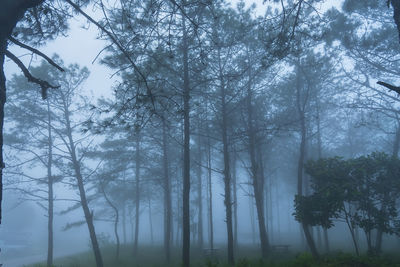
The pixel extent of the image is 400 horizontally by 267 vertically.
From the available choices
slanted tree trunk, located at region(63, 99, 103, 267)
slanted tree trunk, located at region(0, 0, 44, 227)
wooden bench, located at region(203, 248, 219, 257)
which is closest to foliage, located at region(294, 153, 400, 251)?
wooden bench, located at region(203, 248, 219, 257)

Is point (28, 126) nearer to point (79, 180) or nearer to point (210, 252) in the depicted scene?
point (79, 180)

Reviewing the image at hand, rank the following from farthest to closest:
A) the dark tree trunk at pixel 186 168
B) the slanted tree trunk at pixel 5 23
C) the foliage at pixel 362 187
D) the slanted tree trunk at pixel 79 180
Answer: the slanted tree trunk at pixel 79 180
the foliage at pixel 362 187
the dark tree trunk at pixel 186 168
the slanted tree trunk at pixel 5 23

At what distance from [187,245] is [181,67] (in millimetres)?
6703

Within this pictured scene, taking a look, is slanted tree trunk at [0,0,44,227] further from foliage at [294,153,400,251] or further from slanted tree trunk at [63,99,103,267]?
slanted tree trunk at [63,99,103,267]

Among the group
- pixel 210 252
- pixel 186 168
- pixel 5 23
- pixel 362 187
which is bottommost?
pixel 210 252

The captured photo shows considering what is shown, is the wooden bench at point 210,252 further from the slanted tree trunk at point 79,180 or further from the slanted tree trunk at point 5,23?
the slanted tree trunk at point 5,23

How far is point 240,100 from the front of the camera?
14.5 m

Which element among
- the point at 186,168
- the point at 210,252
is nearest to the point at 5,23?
the point at 186,168

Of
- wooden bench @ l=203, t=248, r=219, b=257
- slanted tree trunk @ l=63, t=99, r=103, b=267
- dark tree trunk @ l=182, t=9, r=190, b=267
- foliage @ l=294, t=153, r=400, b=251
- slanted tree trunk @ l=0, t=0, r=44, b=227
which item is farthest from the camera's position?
wooden bench @ l=203, t=248, r=219, b=257

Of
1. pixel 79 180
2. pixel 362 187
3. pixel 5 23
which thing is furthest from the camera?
pixel 79 180

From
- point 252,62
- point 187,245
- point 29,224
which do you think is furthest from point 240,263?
point 29,224

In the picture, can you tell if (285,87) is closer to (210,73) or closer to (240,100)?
(240,100)

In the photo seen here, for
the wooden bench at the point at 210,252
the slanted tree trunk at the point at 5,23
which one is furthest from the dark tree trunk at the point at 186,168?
the slanted tree trunk at the point at 5,23

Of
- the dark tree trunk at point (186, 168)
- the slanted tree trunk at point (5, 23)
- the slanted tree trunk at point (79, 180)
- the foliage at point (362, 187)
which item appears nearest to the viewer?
the slanted tree trunk at point (5, 23)
